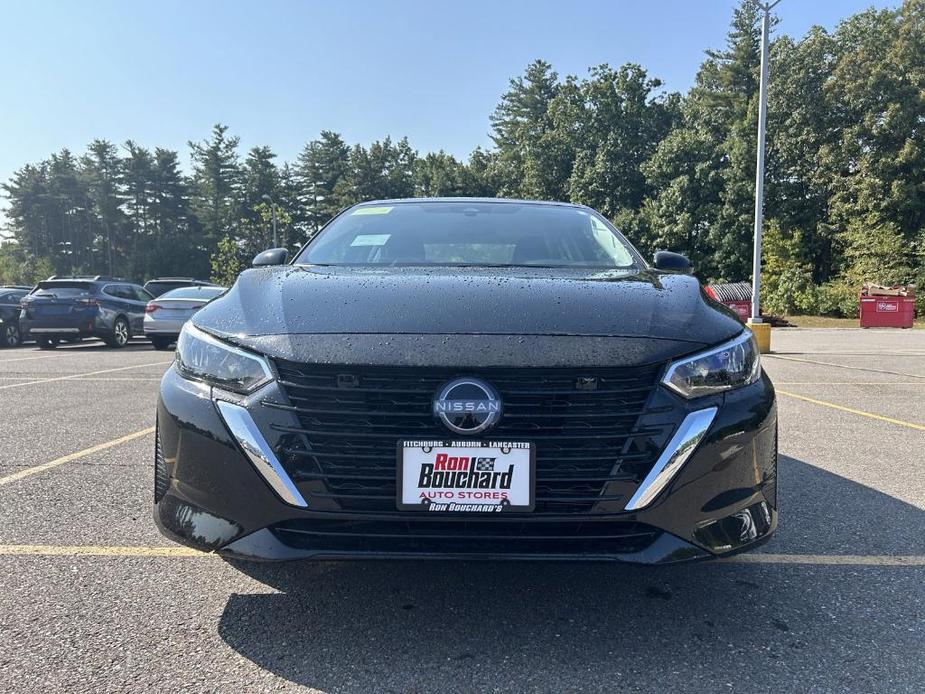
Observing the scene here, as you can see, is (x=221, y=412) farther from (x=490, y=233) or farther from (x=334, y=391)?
(x=490, y=233)

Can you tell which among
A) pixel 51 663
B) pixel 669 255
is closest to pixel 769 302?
pixel 669 255

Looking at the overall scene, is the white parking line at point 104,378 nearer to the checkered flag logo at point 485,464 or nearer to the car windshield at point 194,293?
the car windshield at point 194,293

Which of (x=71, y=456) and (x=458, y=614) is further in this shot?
(x=71, y=456)

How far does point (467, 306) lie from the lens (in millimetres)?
2135

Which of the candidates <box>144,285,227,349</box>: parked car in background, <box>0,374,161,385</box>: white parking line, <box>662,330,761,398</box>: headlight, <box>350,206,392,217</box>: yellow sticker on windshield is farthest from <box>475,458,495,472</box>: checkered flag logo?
<box>144,285,227,349</box>: parked car in background

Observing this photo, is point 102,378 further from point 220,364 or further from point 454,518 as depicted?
point 454,518

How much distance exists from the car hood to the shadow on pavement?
2.26 ft

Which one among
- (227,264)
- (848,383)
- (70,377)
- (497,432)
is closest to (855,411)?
(848,383)

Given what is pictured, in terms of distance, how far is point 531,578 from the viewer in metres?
2.51

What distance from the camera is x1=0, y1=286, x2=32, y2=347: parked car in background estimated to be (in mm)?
15031

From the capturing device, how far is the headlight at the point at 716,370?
6.45 feet

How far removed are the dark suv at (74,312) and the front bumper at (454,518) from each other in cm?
1404

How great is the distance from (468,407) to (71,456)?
11.5 feet

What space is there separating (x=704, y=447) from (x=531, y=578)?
887mm
